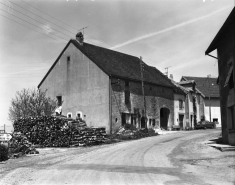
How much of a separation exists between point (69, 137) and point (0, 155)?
822 centimetres

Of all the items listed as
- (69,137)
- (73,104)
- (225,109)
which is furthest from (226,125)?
(73,104)

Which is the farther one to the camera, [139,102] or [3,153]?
[139,102]

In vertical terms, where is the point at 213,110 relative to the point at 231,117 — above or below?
above

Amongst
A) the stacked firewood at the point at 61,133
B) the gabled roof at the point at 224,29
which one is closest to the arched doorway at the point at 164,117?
the stacked firewood at the point at 61,133

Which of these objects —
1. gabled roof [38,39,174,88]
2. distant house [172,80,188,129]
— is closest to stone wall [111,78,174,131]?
gabled roof [38,39,174,88]

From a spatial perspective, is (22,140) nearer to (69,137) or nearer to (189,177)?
(69,137)

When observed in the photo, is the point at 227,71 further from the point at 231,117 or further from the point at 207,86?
the point at 207,86

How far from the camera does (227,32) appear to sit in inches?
621

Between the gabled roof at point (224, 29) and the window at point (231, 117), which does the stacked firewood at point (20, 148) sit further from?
the gabled roof at point (224, 29)

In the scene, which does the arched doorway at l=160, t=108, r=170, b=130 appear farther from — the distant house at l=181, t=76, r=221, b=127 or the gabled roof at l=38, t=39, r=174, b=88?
the distant house at l=181, t=76, r=221, b=127

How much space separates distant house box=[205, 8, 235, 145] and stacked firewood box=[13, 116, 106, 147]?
35.2ft

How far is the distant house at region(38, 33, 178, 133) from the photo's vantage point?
108ft

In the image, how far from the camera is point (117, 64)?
123ft

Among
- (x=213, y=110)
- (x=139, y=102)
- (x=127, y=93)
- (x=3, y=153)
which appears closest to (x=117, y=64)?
(x=127, y=93)
